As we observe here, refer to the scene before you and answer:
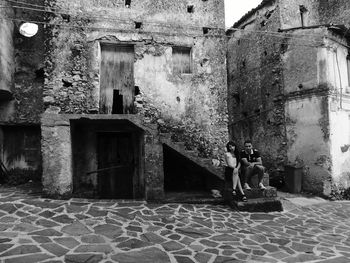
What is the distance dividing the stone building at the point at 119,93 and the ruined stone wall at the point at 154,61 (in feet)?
0.11

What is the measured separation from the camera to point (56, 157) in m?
8.31

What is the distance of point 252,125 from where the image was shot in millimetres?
14727

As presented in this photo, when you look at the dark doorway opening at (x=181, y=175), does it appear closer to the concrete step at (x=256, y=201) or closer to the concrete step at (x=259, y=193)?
the concrete step at (x=256, y=201)

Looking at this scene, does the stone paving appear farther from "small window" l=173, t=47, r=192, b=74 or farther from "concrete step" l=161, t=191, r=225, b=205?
"small window" l=173, t=47, r=192, b=74

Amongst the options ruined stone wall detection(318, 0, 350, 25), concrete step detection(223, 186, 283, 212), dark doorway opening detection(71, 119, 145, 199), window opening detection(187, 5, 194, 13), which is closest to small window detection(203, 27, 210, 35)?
window opening detection(187, 5, 194, 13)

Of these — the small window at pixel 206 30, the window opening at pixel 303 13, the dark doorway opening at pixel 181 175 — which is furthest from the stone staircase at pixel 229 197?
the window opening at pixel 303 13

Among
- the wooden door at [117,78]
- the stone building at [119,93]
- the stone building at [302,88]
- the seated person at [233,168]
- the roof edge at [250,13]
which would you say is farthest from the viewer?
the roof edge at [250,13]

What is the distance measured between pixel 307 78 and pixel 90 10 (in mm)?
8774

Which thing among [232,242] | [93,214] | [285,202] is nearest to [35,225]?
[93,214]

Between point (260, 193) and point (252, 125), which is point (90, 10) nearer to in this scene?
Result: point (260, 193)

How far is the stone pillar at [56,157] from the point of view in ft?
26.9

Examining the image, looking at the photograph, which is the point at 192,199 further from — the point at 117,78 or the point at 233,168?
the point at 117,78

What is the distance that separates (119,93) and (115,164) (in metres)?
2.58

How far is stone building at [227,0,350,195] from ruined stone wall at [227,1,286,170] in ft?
0.15
